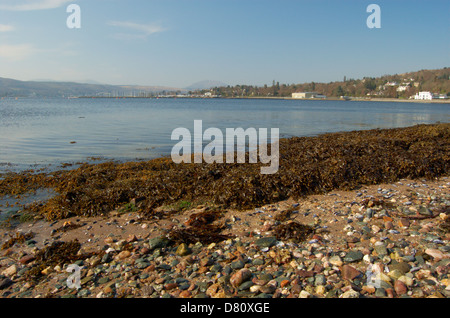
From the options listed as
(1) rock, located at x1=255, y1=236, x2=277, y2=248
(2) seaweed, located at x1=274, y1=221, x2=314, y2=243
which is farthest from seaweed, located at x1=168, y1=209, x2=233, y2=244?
(2) seaweed, located at x1=274, y1=221, x2=314, y2=243

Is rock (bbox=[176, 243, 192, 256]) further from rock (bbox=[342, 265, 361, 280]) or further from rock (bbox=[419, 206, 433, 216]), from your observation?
rock (bbox=[419, 206, 433, 216])

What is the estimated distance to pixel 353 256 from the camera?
4.00m

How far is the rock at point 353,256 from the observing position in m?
3.93

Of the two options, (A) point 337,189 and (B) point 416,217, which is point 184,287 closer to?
(B) point 416,217

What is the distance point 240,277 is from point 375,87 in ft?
622

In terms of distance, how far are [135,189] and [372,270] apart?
200 inches

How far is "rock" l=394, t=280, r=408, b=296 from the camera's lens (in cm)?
329

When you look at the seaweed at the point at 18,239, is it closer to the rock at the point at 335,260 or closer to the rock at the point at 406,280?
the rock at the point at 335,260

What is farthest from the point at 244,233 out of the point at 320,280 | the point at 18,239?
the point at 18,239

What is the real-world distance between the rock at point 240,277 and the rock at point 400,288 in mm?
1617

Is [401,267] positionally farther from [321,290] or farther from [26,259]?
[26,259]

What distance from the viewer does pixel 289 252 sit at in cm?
422

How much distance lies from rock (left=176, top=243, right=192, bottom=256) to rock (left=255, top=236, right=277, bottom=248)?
101 cm
